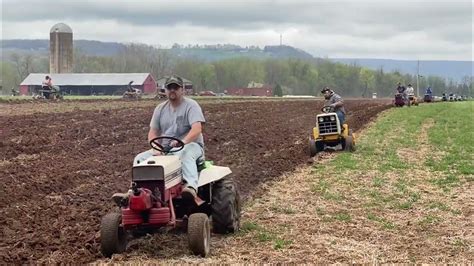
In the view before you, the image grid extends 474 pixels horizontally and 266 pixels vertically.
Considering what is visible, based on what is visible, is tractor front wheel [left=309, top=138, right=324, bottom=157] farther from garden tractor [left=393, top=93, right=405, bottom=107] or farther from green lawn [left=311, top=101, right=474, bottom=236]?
garden tractor [left=393, top=93, right=405, bottom=107]

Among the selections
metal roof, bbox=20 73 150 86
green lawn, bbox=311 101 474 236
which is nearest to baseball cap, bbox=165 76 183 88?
green lawn, bbox=311 101 474 236

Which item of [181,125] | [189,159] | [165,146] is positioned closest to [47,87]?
[181,125]

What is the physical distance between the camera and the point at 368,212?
10.3 metres

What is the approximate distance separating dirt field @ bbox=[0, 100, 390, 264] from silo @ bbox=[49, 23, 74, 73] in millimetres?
76149

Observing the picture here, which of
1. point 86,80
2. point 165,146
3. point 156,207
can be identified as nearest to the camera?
point 156,207

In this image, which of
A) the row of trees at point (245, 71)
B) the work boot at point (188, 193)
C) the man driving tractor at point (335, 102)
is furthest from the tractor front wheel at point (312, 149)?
the row of trees at point (245, 71)

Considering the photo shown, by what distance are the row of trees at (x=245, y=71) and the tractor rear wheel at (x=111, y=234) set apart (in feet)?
415

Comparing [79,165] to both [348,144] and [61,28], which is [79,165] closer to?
[348,144]

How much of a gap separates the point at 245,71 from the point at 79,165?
135 m

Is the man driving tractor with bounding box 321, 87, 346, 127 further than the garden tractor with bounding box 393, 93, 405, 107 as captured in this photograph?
No

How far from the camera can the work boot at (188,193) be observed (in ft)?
25.8

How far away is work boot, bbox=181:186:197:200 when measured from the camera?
7.86 m

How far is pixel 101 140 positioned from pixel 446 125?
16.1 m

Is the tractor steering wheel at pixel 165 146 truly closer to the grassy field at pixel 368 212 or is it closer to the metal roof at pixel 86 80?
the grassy field at pixel 368 212
